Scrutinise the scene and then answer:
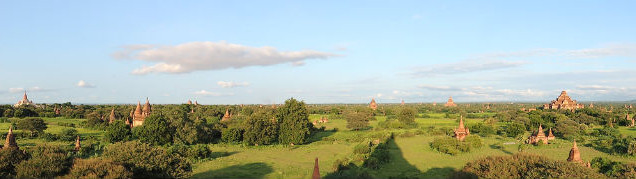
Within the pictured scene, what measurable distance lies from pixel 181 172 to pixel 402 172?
15.4 metres

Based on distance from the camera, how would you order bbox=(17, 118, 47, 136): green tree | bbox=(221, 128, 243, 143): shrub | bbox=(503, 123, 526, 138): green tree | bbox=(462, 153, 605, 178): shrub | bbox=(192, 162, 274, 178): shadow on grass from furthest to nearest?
bbox=(503, 123, 526, 138): green tree < bbox=(17, 118, 47, 136): green tree < bbox=(221, 128, 243, 143): shrub < bbox=(192, 162, 274, 178): shadow on grass < bbox=(462, 153, 605, 178): shrub

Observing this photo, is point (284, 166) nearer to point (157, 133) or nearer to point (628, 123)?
point (157, 133)

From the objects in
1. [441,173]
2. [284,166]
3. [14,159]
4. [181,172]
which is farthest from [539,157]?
[14,159]

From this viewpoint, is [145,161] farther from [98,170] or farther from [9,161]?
[9,161]

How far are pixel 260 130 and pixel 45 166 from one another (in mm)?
26387

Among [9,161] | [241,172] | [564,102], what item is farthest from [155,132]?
[564,102]

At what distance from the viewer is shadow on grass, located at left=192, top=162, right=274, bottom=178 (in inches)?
998

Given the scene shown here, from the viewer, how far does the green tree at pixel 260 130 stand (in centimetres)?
4294

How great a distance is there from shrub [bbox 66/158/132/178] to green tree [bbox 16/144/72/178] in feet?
5.36

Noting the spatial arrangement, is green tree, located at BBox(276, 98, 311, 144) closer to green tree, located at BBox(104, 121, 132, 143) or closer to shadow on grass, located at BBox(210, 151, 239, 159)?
shadow on grass, located at BBox(210, 151, 239, 159)

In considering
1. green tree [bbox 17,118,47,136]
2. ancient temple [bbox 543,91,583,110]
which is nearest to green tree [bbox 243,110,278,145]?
green tree [bbox 17,118,47,136]

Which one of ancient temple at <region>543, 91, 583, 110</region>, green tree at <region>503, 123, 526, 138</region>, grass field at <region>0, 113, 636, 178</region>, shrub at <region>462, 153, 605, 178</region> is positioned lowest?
grass field at <region>0, 113, 636, 178</region>

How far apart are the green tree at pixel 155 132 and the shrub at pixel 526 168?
3313 centimetres

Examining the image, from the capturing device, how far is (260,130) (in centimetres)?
4344
